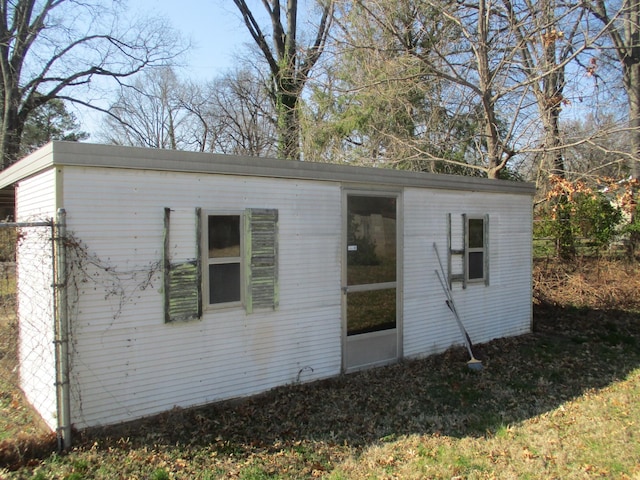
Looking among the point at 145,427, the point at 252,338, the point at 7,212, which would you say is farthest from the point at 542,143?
the point at 7,212

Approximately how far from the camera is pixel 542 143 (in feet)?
32.5

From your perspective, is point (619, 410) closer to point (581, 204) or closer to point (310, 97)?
point (581, 204)

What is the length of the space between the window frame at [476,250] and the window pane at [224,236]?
3.74m

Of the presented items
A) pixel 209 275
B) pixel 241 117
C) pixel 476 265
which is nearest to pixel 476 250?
pixel 476 265

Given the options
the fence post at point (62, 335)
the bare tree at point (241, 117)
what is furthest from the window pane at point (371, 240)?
the bare tree at point (241, 117)

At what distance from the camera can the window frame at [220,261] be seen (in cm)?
446

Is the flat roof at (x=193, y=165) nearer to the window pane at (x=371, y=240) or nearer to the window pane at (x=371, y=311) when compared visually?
the window pane at (x=371, y=240)

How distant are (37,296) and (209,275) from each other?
162 centimetres

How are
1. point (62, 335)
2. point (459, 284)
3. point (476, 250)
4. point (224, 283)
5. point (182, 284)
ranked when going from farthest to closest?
point (476, 250) → point (459, 284) → point (224, 283) → point (182, 284) → point (62, 335)

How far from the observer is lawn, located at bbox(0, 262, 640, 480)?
3.47 m

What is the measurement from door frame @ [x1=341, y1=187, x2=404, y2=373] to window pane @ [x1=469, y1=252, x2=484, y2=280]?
1525 mm

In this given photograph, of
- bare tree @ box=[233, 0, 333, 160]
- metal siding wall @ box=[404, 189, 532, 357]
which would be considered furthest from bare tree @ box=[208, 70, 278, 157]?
metal siding wall @ box=[404, 189, 532, 357]

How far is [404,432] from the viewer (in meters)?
4.18

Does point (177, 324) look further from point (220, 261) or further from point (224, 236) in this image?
point (224, 236)
